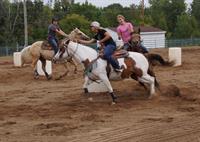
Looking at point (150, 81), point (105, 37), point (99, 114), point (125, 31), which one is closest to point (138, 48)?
point (125, 31)

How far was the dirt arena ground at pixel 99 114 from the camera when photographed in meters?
10.4

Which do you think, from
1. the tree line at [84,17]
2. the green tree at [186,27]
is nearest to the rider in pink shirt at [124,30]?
the tree line at [84,17]

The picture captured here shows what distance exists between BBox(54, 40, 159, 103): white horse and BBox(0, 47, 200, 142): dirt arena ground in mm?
563

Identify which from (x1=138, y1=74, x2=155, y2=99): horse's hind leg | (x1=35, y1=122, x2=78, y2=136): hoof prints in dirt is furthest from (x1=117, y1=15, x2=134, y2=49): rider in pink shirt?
(x1=35, y1=122, x2=78, y2=136): hoof prints in dirt

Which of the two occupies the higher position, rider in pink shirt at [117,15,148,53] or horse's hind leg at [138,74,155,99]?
rider in pink shirt at [117,15,148,53]

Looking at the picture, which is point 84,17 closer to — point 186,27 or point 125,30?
point 186,27

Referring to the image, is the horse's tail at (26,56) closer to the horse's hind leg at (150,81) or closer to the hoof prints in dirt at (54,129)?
the horse's hind leg at (150,81)

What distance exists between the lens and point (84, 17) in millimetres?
81812

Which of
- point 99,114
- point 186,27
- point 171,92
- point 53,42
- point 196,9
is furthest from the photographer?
point 196,9

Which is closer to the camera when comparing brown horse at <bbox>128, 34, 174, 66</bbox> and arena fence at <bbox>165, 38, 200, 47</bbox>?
brown horse at <bbox>128, 34, 174, 66</bbox>

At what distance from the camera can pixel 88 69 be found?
14.4 m

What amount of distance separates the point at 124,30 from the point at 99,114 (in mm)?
3964

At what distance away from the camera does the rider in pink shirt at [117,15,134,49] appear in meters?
16.0

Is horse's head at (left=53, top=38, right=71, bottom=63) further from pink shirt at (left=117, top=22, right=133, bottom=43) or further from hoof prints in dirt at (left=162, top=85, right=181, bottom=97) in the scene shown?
hoof prints in dirt at (left=162, top=85, right=181, bottom=97)
